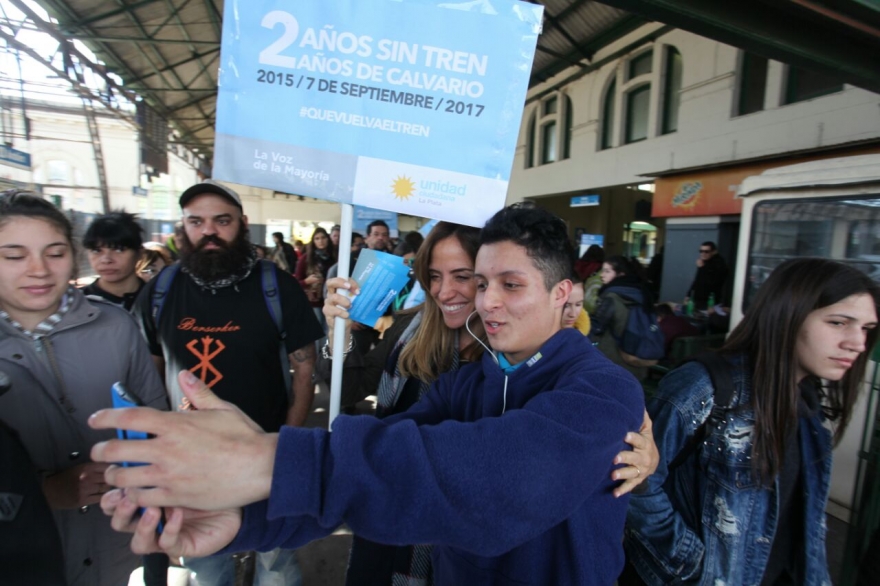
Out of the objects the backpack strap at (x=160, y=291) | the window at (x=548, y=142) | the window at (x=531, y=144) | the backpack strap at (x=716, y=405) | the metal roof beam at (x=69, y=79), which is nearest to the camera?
the backpack strap at (x=716, y=405)

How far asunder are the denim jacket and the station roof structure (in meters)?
1.26

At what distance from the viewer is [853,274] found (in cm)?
165

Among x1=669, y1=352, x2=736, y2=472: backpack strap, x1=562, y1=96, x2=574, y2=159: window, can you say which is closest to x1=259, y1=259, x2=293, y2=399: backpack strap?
x1=669, y1=352, x2=736, y2=472: backpack strap

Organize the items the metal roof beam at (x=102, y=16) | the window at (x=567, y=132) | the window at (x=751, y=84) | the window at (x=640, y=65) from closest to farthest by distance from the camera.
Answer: the metal roof beam at (x=102, y=16)
the window at (x=751, y=84)
the window at (x=640, y=65)
the window at (x=567, y=132)

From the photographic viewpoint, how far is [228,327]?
7.09ft

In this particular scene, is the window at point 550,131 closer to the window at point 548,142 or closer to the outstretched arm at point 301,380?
the window at point 548,142

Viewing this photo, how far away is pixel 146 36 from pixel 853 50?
10.9 meters

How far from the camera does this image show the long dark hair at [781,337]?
5.20ft

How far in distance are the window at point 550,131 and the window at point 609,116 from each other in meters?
1.35

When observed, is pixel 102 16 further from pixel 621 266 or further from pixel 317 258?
pixel 621 266

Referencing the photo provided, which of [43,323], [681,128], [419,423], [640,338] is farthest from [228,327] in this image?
[681,128]

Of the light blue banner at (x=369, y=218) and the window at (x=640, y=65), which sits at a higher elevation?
the window at (x=640, y=65)

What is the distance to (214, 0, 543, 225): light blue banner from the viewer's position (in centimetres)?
133

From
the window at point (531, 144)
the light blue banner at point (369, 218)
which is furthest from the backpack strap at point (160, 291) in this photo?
the window at point (531, 144)
